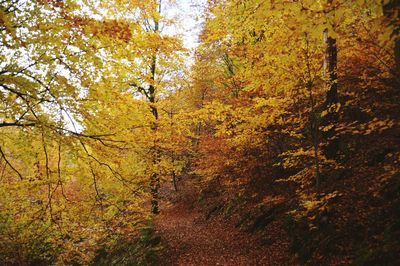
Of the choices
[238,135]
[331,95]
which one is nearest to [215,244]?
[238,135]

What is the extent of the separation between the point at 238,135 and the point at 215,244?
4.70 m

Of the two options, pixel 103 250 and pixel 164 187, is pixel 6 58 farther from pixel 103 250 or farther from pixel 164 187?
pixel 164 187

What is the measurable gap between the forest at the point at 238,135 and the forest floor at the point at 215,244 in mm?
77

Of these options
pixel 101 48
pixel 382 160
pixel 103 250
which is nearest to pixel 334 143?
pixel 382 160

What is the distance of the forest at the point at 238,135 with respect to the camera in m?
4.79

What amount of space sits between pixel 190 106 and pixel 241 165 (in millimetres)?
15661

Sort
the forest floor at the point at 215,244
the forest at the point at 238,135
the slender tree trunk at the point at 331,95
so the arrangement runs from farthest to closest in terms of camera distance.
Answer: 1. the forest floor at the point at 215,244
2. the slender tree trunk at the point at 331,95
3. the forest at the point at 238,135

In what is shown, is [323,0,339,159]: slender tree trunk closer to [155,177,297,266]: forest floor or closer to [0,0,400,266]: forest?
[0,0,400,266]: forest

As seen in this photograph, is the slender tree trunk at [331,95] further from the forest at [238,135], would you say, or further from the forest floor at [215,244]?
the forest floor at [215,244]

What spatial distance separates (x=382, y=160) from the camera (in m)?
7.31

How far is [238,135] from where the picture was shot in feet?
32.4

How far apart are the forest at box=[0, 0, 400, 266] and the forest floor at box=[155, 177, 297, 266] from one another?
77mm

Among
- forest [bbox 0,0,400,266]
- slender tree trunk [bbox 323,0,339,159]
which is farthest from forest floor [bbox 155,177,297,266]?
slender tree trunk [bbox 323,0,339,159]

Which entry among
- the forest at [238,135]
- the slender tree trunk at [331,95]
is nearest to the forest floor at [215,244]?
the forest at [238,135]
